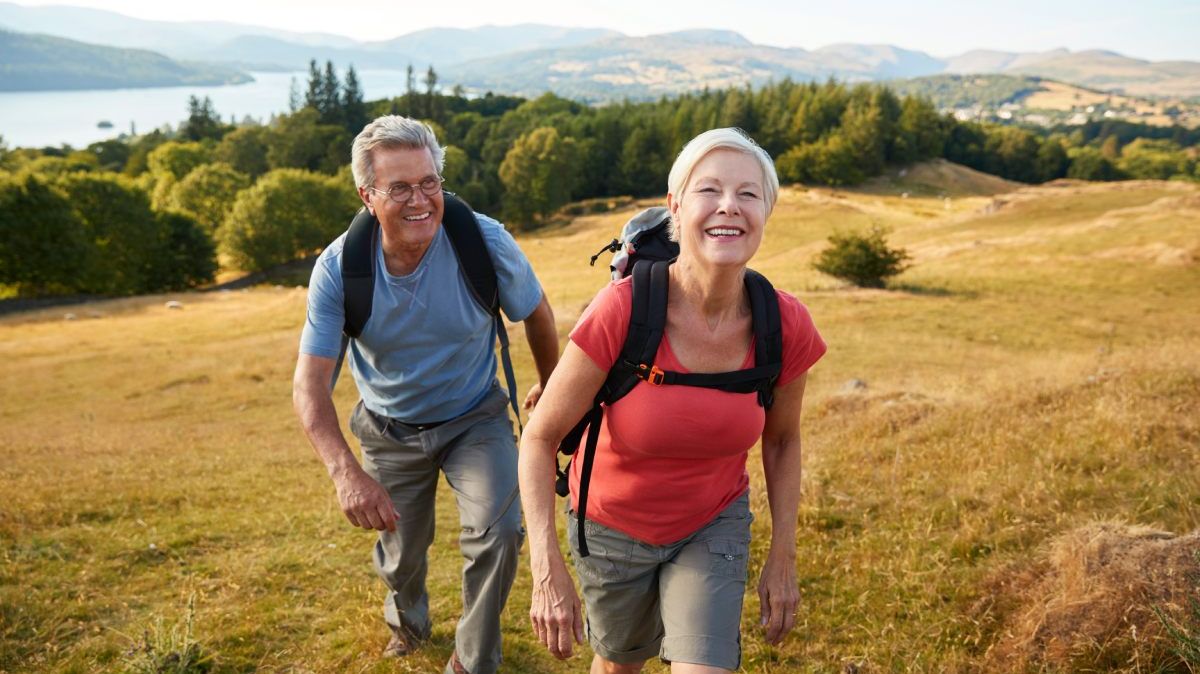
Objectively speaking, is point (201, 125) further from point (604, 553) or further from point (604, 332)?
point (604, 332)

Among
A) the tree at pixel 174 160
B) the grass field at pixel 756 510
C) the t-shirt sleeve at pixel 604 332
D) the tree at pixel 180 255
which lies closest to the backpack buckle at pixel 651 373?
the t-shirt sleeve at pixel 604 332

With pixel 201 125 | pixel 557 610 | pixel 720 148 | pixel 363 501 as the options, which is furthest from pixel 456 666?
pixel 201 125

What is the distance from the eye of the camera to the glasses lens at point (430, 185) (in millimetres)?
4254

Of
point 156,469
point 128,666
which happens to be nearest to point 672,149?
point 156,469

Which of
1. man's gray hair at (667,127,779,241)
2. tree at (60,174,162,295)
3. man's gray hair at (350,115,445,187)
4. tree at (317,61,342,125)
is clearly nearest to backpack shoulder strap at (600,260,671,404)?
man's gray hair at (667,127,779,241)

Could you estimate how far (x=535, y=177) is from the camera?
87.2 m

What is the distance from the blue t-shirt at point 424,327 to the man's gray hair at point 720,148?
1.66 metres

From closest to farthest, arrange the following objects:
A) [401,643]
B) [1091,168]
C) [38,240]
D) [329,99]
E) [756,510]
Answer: [401,643] < [756,510] < [38,240] < [1091,168] < [329,99]

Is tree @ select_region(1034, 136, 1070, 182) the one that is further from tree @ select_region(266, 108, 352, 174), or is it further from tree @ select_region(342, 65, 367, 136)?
tree @ select_region(342, 65, 367, 136)

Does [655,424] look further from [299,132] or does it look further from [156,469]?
[299,132]

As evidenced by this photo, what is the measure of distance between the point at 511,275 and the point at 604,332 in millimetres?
1757

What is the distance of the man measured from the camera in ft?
13.5

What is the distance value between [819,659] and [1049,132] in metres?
224

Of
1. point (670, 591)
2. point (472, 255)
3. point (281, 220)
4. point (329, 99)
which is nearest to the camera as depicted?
point (670, 591)
